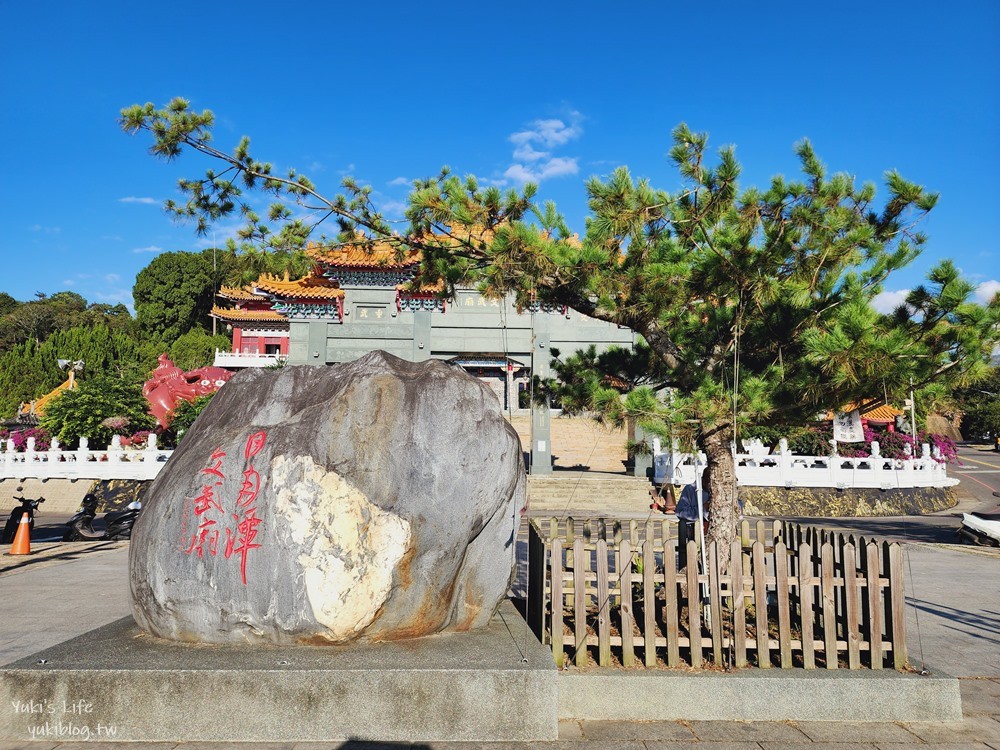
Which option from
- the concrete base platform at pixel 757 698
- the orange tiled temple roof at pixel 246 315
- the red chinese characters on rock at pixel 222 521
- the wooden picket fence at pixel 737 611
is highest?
the orange tiled temple roof at pixel 246 315

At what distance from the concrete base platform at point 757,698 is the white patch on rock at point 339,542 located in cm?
122

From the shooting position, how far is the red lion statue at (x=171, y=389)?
22578mm

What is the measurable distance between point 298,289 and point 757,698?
22.0 meters

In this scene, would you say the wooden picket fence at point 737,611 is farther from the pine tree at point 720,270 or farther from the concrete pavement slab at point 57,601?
the concrete pavement slab at point 57,601

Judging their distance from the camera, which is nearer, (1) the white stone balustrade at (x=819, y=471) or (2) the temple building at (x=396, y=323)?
(1) the white stone balustrade at (x=819, y=471)

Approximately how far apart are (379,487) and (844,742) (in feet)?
9.40

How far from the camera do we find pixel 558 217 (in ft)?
17.7

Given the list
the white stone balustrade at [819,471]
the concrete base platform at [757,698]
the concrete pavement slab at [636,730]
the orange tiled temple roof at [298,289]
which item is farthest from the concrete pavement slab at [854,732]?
the orange tiled temple roof at [298,289]

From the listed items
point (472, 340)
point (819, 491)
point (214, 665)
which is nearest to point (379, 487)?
point (214, 665)

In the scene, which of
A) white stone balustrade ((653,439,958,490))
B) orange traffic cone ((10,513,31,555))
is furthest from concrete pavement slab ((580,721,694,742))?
white stone balustrade ((653,439,958,490))

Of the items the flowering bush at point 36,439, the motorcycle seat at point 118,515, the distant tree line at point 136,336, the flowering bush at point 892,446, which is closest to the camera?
the motorcycle seat at point 118,515

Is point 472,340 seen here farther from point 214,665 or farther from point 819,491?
point 214,665

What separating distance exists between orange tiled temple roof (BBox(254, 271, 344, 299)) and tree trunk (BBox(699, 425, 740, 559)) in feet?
64.0

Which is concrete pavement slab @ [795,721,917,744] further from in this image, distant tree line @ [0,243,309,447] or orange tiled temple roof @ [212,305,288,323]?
orange tiled temple roof @ [212,305,288,323]
